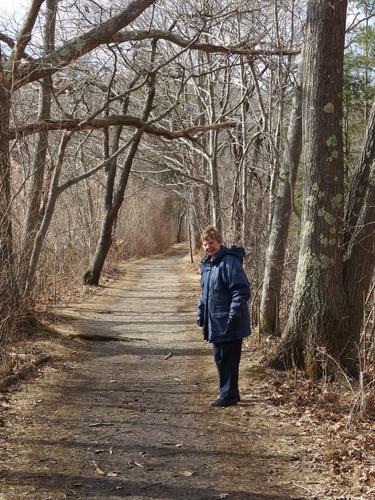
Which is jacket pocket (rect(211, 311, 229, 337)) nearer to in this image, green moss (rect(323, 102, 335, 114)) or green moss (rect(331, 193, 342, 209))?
green moss (rect(331, 193, 342, 209))

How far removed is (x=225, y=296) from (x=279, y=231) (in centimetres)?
375

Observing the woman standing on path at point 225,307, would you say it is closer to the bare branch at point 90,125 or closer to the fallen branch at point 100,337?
the bare branch at point 90,125

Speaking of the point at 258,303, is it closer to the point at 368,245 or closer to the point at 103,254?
the point at 368,245

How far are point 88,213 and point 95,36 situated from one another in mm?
13866

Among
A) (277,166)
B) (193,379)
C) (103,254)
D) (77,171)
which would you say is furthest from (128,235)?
(193,379)

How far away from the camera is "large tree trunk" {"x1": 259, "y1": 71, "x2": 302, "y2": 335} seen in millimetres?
9945

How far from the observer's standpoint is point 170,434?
223 inches

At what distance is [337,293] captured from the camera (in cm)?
727

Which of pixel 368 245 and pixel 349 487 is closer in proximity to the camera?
pixel 349 487

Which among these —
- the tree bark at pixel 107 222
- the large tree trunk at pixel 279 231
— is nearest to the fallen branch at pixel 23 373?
the large tree trunk at pixel 279 231

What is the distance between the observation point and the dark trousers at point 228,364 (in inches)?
255

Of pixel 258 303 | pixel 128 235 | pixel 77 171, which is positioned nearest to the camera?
pixel 258 303

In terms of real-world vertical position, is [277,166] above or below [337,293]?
above

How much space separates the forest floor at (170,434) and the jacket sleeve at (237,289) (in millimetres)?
1069
